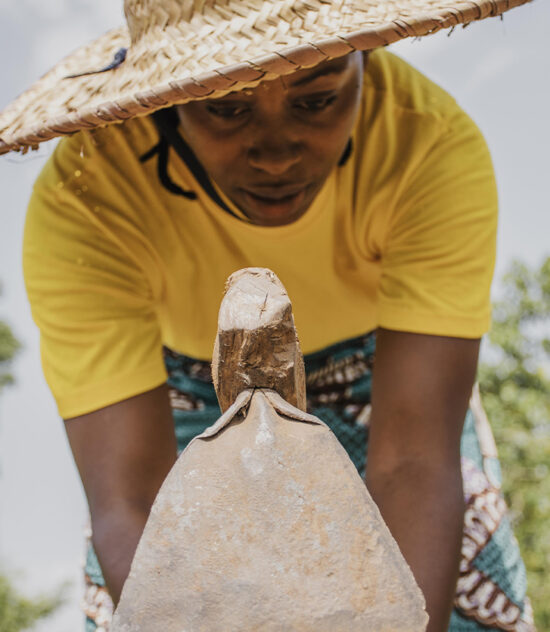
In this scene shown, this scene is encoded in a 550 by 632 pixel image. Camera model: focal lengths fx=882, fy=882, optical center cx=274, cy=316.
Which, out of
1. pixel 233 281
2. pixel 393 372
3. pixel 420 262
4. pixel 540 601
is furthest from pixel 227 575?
pixel 540 601

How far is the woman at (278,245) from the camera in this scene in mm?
1547

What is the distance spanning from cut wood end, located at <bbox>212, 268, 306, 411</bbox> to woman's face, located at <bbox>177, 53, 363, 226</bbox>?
57cm

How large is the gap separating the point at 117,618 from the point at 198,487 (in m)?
0.17

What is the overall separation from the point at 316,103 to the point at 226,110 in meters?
0.17

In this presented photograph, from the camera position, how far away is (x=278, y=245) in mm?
2016

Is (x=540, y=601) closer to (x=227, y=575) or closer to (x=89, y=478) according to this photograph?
(x=89, y=478)

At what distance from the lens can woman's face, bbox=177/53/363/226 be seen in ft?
5.18

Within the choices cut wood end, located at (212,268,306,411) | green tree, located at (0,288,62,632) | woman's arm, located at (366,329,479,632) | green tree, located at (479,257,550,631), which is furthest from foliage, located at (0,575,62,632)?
cut wood end, located at (212,268,306,411)

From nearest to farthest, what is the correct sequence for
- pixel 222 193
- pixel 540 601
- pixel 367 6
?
pixel 367 6 → pixel 222 193 → pixel 540 601

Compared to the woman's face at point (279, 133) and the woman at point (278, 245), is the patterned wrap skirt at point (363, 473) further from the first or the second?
the woman's face at point (279, 133)

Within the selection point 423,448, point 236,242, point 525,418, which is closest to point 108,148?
point 236,242

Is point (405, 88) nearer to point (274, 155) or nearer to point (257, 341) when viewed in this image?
point (274, 155)

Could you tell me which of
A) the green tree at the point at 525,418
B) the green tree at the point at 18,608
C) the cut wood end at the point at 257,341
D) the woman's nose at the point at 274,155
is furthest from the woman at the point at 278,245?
the green tree at the point at 18,608

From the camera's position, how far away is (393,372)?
5.75 ft
